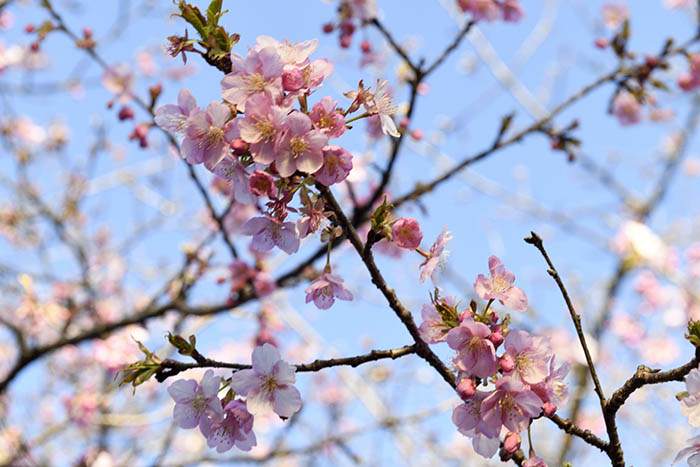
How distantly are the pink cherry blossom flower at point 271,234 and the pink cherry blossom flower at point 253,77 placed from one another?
0.89 ft

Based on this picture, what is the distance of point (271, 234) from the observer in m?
1.33

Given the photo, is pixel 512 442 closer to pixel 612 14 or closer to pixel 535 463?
pixel 535 463

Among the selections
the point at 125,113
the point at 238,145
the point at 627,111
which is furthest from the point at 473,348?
the point at 627,111

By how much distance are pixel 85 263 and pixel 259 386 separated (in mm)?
3951

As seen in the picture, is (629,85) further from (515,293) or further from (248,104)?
(248,104)

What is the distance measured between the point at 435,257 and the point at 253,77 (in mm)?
579

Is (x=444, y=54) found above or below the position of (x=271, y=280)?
above

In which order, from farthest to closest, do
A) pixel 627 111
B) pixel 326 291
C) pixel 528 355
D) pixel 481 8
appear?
pixel 627 111, pixel 481 8, pixel 326 291, pixel 528 355

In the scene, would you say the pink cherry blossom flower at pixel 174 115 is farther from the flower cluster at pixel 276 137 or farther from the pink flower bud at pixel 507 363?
the pink flower bud at pixel 507 363

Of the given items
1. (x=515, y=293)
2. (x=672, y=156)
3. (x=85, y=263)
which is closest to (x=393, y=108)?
(x=515, y=293)

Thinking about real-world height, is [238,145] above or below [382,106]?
below

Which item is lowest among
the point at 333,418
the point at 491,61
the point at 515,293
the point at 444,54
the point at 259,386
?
the point at 259,386

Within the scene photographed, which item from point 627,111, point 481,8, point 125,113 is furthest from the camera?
point 627,111

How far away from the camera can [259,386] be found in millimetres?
1251
